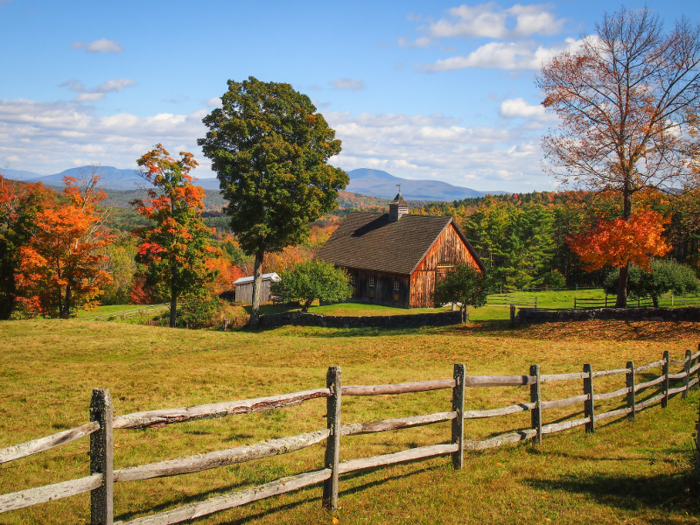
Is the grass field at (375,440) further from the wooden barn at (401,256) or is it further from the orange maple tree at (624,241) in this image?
the wooden barn at (401,256)

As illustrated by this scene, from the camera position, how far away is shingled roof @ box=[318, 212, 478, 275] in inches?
1661

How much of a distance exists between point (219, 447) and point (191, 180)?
1096 inches

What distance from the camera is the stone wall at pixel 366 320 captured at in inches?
1266

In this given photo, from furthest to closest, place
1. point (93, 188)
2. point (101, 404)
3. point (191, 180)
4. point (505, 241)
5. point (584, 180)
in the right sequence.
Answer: point (505, 241)
point (93, 188)
point (191, 180)
point (584, 180)
point (101, 404)

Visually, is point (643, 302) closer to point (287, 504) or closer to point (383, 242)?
point (383, 242)

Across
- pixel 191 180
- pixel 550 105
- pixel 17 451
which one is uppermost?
pixel 550 105

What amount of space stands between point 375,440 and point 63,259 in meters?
31.1

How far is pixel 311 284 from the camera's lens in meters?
37.9

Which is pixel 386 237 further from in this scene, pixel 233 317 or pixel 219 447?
pixel 219 447

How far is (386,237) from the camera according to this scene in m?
46.7

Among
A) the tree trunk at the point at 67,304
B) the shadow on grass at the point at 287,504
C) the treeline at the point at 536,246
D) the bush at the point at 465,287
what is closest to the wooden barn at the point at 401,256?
the bush at the point at 465,287

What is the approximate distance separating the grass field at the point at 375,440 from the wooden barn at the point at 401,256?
19.5m

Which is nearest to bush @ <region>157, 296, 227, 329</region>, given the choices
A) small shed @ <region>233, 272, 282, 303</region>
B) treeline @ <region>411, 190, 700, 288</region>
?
small shed @ <region>233, 272, 282, 303</region>

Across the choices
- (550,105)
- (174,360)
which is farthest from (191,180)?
(550,105)
